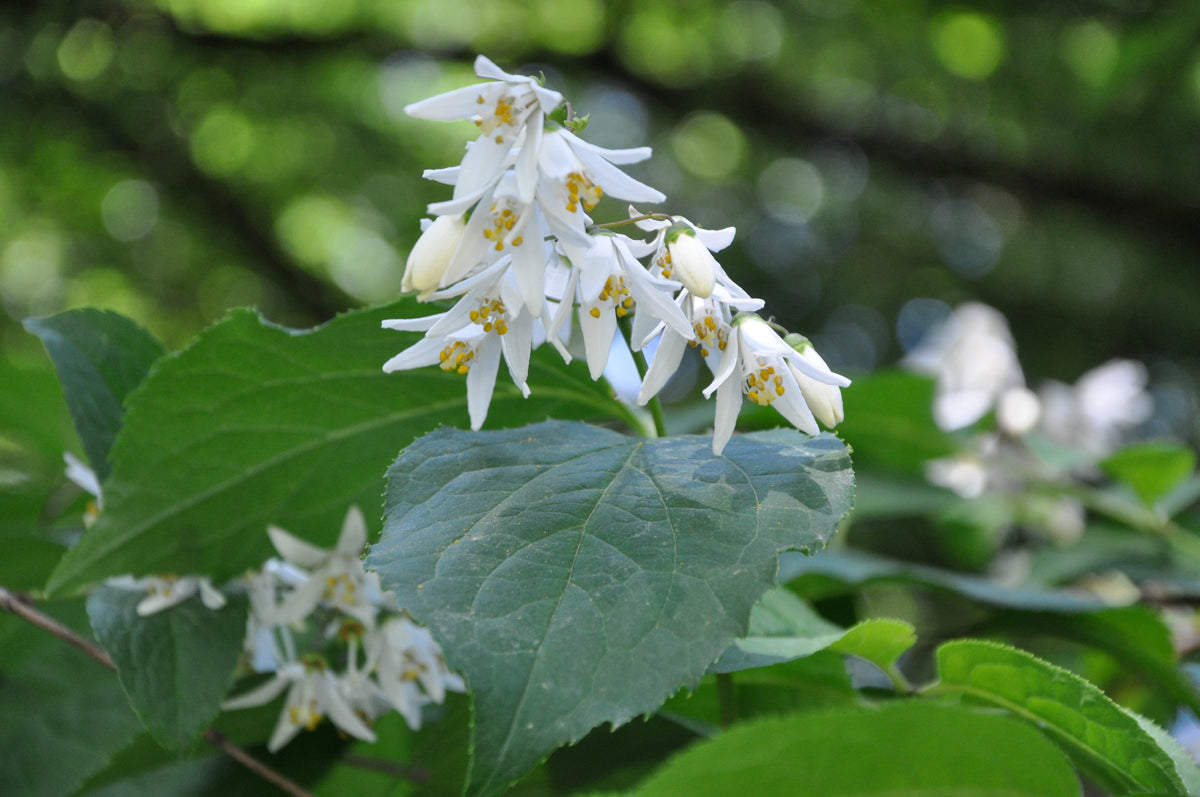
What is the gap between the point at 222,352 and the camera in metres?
1.14

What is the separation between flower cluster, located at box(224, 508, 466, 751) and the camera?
1288 millimetres

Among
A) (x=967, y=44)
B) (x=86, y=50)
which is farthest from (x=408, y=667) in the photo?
(x=86, y=50)

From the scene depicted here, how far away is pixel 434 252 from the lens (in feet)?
Result: 3.12

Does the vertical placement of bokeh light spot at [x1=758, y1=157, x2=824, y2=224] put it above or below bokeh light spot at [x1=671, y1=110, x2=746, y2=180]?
below

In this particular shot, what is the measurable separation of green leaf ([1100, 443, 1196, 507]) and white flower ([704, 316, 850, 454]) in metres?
1.54

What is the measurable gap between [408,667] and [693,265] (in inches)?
29.3

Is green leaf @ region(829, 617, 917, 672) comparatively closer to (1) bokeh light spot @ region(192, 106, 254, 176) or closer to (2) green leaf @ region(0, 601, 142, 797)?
(2) green leaf @ region(0, 601, 142, 797)

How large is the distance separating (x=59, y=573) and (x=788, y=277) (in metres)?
4.83

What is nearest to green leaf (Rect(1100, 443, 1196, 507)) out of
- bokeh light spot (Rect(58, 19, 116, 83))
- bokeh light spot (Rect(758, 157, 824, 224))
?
bokeh light spot (Rect(758, 157, 824, 224))

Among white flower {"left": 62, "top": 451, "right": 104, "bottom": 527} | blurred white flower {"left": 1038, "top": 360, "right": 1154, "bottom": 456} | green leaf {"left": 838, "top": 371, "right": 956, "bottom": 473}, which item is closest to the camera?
white flower {"left": 62, "top": 451, "right": 104, "bottom": 527}

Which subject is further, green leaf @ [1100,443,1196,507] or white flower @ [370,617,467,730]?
green leaf @ [1100,443,1196,507]

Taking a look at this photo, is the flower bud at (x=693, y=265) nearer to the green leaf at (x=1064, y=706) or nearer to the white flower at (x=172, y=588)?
the green leaf at (x=1064, y=706)

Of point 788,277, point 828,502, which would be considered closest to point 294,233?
point 788,277

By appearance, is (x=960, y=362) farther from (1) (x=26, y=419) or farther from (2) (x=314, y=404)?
(1) (x=26, y=419)
